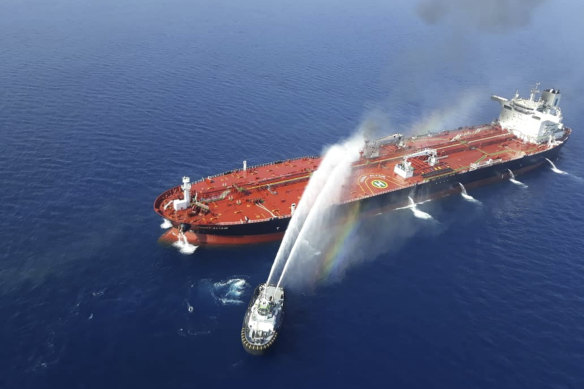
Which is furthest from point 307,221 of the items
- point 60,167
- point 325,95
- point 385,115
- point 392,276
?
point 325,95

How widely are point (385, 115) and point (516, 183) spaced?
3964cm

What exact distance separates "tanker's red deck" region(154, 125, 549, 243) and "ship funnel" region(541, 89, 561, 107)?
1112 cm

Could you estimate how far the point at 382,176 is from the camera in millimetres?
90500

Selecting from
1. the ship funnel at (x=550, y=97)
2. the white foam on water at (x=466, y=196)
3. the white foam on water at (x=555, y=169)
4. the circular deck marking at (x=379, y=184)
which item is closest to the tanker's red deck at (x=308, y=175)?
the circular deck marking at (x=379, y=184)

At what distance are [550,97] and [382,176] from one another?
51.9m

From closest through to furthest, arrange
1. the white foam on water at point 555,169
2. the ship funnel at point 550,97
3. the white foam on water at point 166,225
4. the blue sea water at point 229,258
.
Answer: the blue sea water at point 229,258 → the white foam on water at point 166,225 → the white foam on water at point 555,169 → the ship funnel at point 550,97

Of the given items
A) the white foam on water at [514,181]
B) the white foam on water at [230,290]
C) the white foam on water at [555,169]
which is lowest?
the white foam on water at [230,290]

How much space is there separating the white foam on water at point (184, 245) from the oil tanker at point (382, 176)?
0.35 meters

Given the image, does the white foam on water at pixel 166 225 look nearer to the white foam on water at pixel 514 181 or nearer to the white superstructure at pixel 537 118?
the white foam on water at pixel 514 181

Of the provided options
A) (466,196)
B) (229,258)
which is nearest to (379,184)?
(466,196)

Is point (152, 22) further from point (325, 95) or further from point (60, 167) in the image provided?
point (60, 167)

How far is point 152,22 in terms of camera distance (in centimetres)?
19575

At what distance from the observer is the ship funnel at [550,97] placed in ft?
361

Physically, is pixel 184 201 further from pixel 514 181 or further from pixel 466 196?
pixel 514 181
